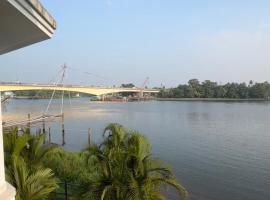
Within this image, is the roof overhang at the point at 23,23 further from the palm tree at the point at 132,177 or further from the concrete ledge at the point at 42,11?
the palm tree at the point at 132,177

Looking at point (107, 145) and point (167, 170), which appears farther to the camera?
point (107, 145)

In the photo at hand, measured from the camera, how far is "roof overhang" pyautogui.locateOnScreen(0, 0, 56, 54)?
3492mm

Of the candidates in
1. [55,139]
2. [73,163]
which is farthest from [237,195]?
[55,139]

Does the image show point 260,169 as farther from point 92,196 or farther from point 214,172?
point 92,196

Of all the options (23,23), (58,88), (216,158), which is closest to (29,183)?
(23,23)

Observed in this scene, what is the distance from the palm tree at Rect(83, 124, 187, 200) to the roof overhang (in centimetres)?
587

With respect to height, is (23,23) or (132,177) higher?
(23,23)

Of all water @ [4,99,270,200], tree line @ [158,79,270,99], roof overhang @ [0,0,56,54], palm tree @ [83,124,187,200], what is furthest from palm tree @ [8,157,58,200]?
tree line @ [158,79,270,99]

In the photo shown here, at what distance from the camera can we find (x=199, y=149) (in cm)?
3584

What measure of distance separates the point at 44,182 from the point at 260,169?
21625 millimetres

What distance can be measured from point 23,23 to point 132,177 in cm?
677

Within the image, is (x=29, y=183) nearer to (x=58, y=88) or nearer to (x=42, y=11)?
(x=42, y=11)

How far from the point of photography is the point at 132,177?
9.95 metres

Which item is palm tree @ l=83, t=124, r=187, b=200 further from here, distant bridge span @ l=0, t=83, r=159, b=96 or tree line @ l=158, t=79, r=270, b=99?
tree line @ l=158, t=79, r=270, b=99
